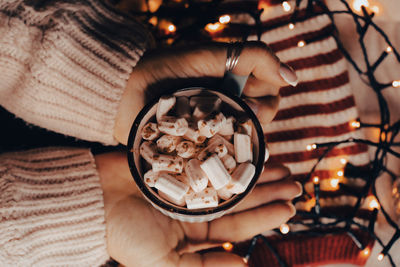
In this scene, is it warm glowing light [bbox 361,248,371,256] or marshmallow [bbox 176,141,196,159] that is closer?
marshmallow [bbox 176,141,196,159]

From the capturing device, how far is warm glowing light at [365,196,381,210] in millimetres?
973

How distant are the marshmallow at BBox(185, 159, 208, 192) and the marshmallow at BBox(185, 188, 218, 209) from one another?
1 cm

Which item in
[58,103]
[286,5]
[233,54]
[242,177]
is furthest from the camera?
[286,5]

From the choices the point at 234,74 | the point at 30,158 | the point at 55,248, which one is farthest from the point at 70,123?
the point at 234,74

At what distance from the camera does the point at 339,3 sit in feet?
3.44

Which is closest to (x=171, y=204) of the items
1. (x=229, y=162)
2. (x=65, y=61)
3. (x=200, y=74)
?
(x=229, y=162)

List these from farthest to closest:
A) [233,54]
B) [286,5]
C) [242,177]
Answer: [286,5] → [233,54] → [242,177]

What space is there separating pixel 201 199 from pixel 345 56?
26.9 inches

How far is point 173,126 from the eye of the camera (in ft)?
2.08

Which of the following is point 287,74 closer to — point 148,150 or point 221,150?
point 221,150

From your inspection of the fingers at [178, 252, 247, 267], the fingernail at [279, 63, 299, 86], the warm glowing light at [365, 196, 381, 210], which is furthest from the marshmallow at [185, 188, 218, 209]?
the warm glowing light at [365, 196, 381, 210]

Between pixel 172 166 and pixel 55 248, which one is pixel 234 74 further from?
pixel 55 248

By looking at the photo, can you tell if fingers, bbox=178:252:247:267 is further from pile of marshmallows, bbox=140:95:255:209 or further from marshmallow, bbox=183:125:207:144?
marshmallow, bbox=183:125:207:144

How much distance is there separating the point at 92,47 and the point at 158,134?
324mm
